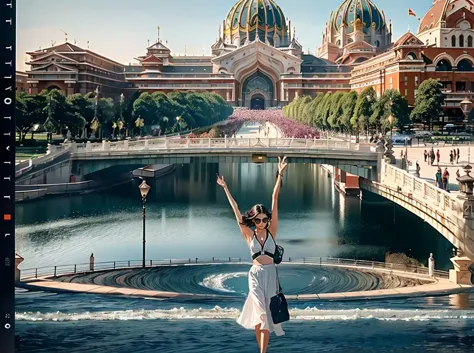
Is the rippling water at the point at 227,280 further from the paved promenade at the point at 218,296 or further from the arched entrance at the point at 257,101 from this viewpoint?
the arched entrance at the point at 257,101

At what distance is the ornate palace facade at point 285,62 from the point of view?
48.8 feet

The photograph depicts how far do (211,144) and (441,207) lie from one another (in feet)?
18.3

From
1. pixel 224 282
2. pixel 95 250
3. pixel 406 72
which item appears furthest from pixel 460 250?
pixel 406 72

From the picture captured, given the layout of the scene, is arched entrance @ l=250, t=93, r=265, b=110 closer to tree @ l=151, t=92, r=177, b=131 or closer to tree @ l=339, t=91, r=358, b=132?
tree @ l=151, t=92, r=177, b=131

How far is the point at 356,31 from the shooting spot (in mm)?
17484

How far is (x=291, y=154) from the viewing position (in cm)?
1272

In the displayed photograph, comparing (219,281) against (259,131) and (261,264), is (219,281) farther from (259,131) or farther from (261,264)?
(259,131)

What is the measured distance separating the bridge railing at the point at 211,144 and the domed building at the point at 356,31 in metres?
2.16

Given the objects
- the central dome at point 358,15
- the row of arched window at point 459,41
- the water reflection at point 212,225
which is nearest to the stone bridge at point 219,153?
the water reflection at point 212,225

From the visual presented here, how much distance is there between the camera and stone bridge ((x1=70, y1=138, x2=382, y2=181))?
40.8ft

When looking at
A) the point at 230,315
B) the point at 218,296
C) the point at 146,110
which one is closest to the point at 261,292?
the point at 230,315

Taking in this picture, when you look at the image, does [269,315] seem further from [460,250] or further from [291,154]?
[291,154]

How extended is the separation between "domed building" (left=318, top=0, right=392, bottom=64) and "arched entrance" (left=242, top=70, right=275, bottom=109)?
1654 cm

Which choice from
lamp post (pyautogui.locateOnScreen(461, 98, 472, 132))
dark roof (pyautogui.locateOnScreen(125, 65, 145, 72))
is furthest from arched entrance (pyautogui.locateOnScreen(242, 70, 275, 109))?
lamp post (pyautogui.locateOnScreen(461, 98, 472, 132))
